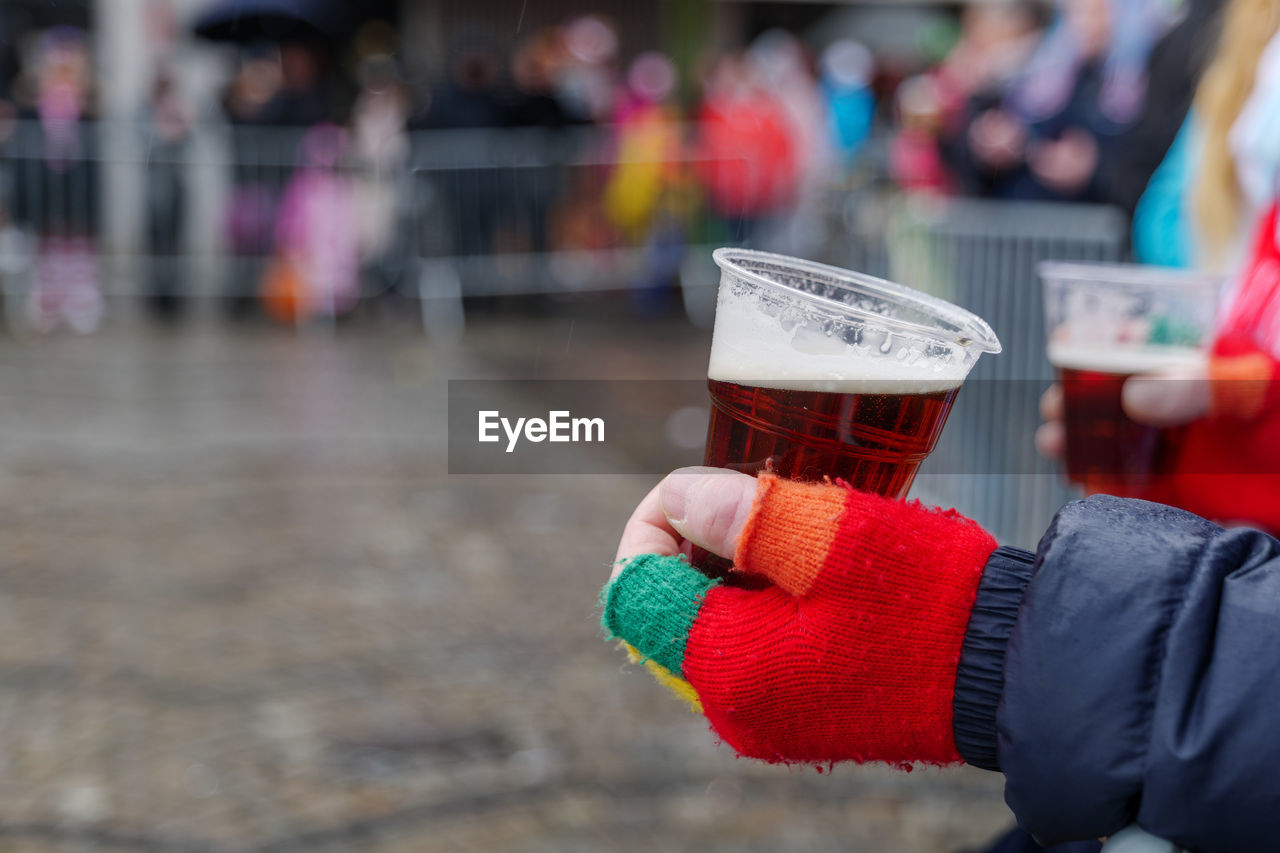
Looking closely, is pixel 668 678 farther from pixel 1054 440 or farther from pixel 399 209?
pixel 399 209

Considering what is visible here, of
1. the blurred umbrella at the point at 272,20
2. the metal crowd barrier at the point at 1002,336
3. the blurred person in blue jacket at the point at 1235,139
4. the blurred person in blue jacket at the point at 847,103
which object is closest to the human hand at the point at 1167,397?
the blurred person in blue jacket at the point at 1235,139

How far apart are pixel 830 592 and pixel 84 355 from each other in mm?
8266

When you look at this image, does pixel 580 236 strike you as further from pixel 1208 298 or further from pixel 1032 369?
pixel 1208 298

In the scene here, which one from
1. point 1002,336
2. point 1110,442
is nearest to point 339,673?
point 1002,336

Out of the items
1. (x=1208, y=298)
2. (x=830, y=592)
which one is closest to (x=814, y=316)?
(x=830, y=592)

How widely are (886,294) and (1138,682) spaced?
1.13ft

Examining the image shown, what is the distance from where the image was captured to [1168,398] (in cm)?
150

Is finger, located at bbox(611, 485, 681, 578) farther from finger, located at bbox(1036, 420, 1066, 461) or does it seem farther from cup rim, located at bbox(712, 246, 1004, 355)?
finger, located at bbox(1036, 420, 1066, 461)

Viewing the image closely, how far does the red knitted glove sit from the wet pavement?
377 mm

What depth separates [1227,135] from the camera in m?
1.84

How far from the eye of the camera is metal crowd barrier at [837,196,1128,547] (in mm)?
3523

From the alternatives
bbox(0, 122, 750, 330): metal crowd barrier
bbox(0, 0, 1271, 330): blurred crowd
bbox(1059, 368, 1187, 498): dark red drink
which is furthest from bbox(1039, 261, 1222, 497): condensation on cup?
bbox(0, 122, 750, 330): metal crowd barrier

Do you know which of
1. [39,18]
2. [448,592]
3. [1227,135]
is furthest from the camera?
[39,18]

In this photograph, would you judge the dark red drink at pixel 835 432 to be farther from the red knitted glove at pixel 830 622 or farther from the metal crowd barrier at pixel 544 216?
the metal crowd barrier at pixel 544 216
